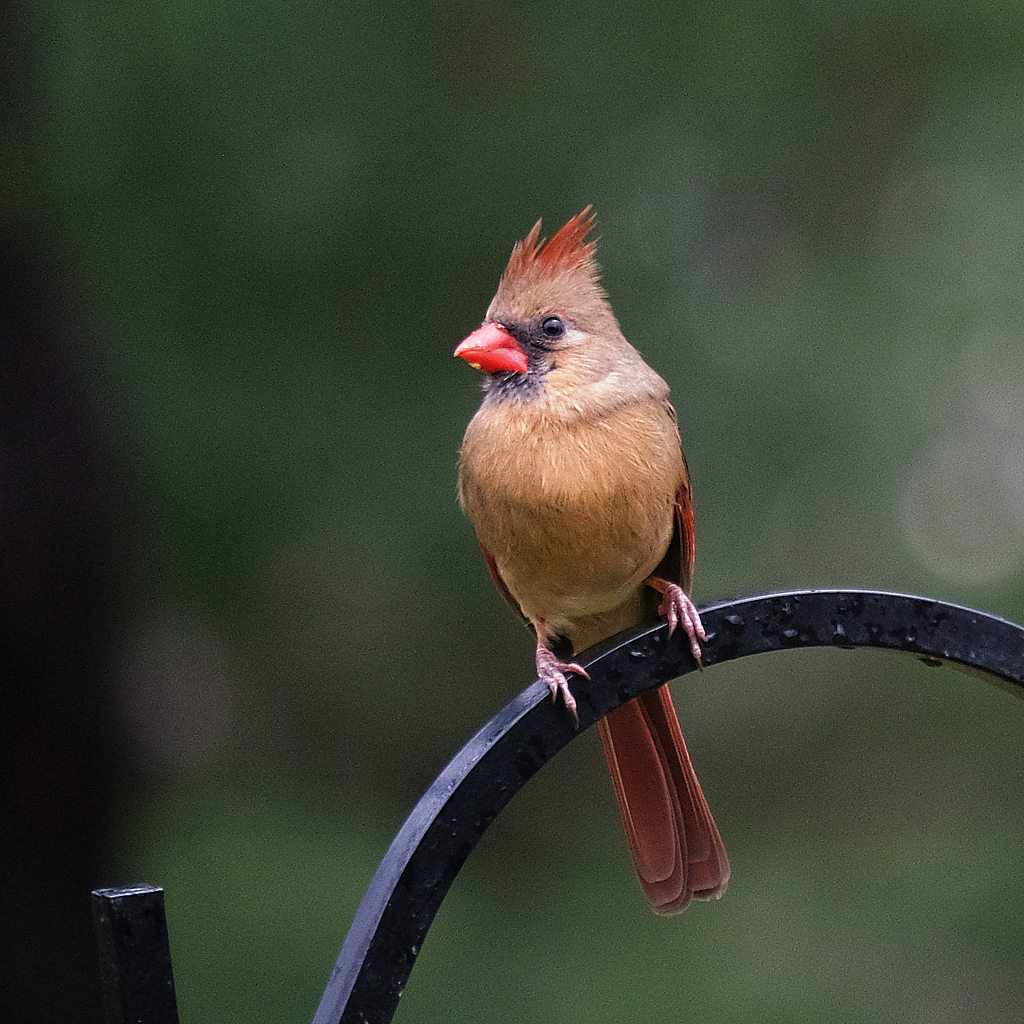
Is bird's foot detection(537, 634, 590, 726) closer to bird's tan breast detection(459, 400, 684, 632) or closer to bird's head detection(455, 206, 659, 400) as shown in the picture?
bird's tan breast detection(459, 400, 684, 632)

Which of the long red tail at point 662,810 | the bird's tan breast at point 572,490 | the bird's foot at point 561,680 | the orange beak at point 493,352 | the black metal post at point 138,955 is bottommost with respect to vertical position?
the long red tail at point 662,810

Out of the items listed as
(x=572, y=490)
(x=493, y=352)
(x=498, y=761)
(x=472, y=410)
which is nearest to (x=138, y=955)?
(x=498, y=761)

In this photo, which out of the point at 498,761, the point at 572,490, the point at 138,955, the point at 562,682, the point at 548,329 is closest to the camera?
the point at 138,955

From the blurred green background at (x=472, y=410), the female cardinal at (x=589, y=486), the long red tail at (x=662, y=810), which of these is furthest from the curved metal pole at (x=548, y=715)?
the blurred green background at (x=472, y=410)

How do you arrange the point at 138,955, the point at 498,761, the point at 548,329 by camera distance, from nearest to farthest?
the point at 138,955 < the point at 498,761 < the point at 548,329

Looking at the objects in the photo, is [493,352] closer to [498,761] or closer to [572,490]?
[572,490]

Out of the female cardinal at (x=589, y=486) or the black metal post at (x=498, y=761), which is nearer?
the black metal post at (x=498, y=761)

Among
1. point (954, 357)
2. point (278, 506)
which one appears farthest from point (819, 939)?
point (278, 506)

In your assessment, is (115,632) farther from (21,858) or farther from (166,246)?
(166,246)

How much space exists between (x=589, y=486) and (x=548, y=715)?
42 centimetres

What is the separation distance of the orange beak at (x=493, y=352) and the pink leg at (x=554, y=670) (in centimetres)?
31

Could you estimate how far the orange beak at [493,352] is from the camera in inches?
53.4

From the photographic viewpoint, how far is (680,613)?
3.80ft

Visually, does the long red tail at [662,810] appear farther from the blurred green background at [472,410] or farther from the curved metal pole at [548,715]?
the blurred green background at [472,410]
